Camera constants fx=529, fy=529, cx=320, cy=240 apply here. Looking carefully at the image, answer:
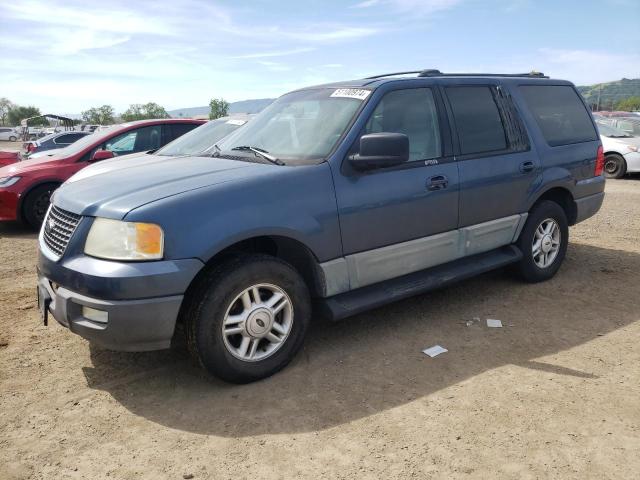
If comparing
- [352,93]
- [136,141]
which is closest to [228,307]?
[352,93]

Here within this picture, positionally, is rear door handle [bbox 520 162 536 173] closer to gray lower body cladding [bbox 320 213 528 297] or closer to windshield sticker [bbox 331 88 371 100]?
gray lower body cladding [bbox 320 213 528 297]

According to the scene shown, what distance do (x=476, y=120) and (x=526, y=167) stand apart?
702 millimetres

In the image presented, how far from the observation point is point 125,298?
2.86 meters

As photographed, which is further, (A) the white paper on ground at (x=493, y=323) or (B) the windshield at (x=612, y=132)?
(B) the windshield at (x=612, y=132)

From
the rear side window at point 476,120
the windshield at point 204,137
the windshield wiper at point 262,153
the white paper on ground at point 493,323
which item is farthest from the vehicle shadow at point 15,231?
the white paper on ground at point 493,323

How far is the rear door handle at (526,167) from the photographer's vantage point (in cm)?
472

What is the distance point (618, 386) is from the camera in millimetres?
3219

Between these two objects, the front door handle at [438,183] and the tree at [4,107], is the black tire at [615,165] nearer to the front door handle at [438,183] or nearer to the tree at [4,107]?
the front door handle at [438,183]

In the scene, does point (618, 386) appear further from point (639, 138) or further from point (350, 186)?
point (639, 138)

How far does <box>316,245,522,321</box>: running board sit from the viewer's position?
3600 millimetres

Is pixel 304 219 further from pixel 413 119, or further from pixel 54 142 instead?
pixel 54 142

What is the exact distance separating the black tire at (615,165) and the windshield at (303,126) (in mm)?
11580

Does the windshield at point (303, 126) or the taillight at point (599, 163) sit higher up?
the windshield at point (303, 126)

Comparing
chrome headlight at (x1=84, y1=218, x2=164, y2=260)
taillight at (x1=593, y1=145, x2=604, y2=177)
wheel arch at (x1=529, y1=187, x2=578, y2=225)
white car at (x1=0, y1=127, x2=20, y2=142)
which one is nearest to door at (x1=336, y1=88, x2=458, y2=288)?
chrome headlight at (x1=84, y1=218, x2=164, y2=260)
